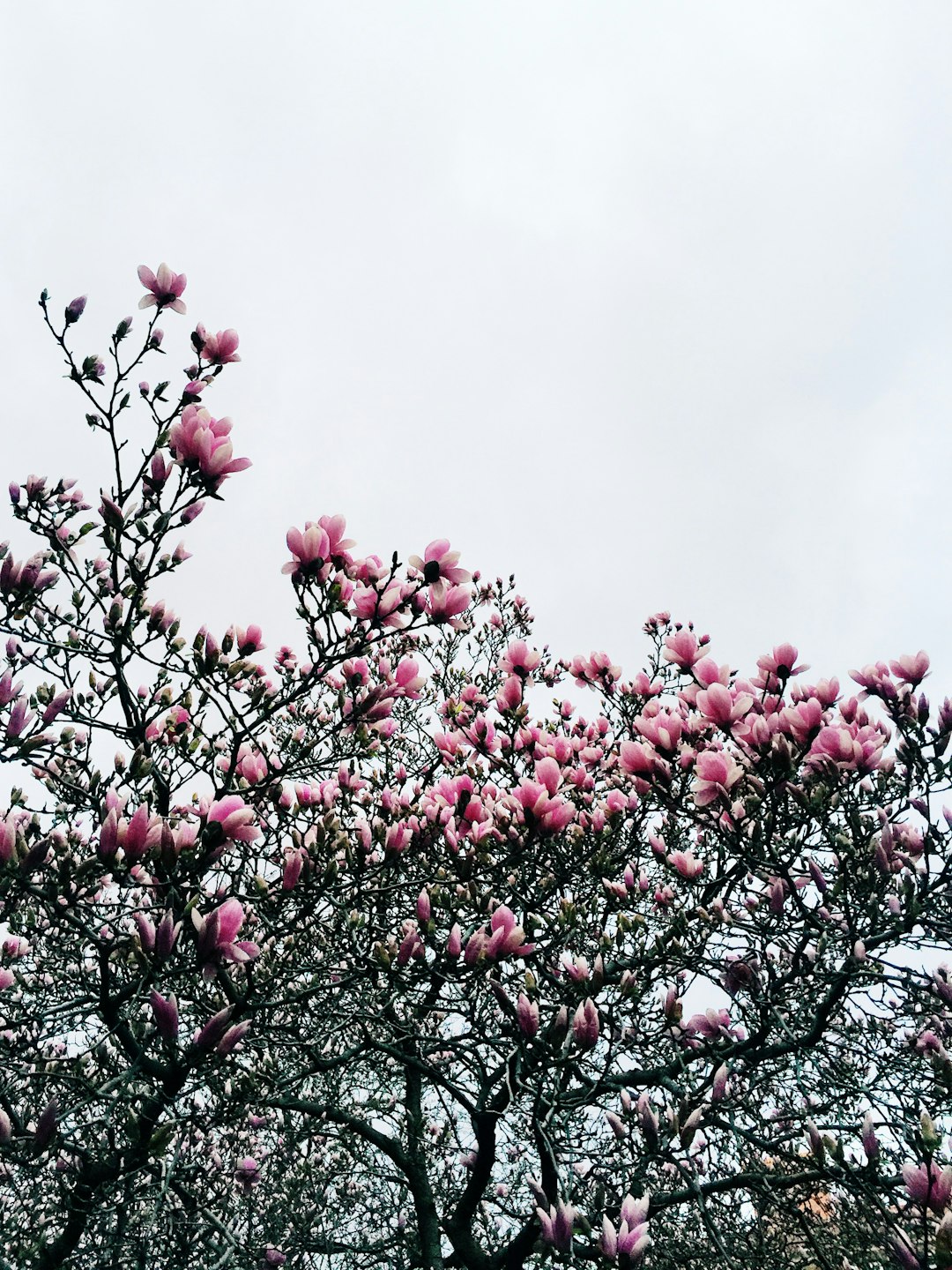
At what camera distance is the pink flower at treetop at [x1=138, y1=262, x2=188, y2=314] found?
9.45ft

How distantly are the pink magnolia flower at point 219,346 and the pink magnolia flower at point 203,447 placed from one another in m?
0.39

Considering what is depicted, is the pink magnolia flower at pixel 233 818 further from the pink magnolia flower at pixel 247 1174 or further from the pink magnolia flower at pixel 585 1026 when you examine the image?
the pink magnolia flower at pixel 247 1174

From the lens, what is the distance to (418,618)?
284 cm

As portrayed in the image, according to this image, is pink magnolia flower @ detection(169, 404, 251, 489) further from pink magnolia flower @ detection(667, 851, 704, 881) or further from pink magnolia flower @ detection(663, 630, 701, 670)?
pink magnolia flower @ detection(667, 851, 704, 881)

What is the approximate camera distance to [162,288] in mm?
2904

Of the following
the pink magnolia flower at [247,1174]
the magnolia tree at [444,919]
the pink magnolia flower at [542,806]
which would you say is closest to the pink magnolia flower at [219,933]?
the magnolia tree at [444,919]

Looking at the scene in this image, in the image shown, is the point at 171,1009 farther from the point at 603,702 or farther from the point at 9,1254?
the point at 603,702

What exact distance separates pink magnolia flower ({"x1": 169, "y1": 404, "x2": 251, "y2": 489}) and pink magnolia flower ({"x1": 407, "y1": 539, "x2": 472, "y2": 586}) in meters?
0.70

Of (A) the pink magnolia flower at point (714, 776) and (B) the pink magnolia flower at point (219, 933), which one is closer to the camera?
(B) the pink magnolia flower at point (219, 933)

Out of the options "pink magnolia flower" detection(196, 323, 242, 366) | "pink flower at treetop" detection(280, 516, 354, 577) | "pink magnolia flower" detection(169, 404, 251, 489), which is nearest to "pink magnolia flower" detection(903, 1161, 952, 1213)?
"pink flower at treetop" detection(280, 516, 354, 577)

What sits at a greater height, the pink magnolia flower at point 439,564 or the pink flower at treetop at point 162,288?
the pink flower at treetop at point 162,288

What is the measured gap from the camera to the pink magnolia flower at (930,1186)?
1.72 meters

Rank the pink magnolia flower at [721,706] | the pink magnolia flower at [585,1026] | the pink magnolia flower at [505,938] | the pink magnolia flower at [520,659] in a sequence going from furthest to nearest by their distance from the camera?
the pink magnolia flower at [520,659] < the pink magnolia flower at [721,706] < the pink magnolia flower at [505,938] < the pink magnolia flower at [585,1026]

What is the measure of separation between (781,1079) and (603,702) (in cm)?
224
